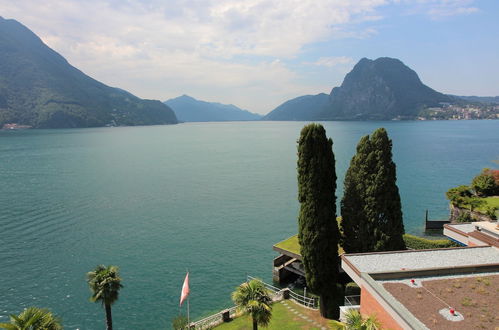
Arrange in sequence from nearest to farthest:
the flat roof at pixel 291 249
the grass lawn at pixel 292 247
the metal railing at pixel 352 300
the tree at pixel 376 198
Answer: the metal railing at pixel 352 300
the tree at pixel 376 198
the flat roof at pixel 291 249
the grass lawn at pixel 292 247

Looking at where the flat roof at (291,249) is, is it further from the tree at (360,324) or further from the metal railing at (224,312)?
the tree at (360,324)

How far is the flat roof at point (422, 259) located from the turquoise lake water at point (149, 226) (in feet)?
51.6

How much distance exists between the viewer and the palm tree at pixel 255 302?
18500 mm

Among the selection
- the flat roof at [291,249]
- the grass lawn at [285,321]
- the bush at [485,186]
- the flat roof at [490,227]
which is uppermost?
the flat roof at [490,227]

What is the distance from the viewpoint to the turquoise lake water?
31078mm

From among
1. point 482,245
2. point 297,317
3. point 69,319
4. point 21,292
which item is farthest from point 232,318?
point 21,292

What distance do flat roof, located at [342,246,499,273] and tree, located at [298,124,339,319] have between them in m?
4.81

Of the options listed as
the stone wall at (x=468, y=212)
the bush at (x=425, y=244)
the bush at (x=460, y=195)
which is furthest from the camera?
→ the bush at (x=460, y=195)

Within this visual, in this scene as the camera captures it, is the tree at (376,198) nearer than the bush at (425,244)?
Yes

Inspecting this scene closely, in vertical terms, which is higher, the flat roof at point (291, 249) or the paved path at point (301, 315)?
the flat roof at point (291, 249)

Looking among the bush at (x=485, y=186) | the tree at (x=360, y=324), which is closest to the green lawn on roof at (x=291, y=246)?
the tree at (x=360, y=324)

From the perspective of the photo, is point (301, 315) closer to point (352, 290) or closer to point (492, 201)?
point (352, 290)

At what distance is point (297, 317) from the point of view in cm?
2475

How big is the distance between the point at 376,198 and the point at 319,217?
603 cm
